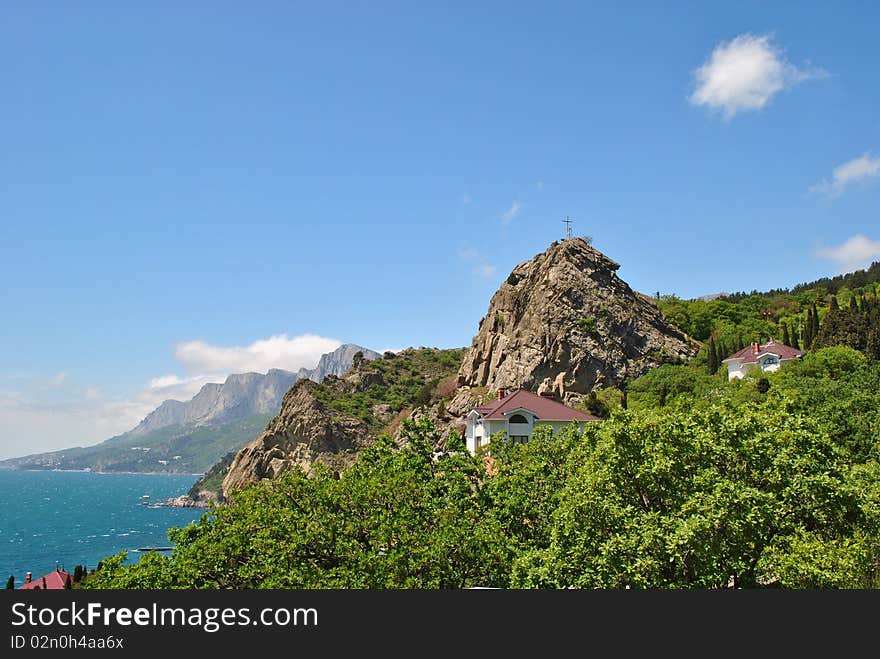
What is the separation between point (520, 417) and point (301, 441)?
51.3 meters

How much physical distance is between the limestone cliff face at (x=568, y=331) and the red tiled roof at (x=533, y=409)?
1505 centimetres

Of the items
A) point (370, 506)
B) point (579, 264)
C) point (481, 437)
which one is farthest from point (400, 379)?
point (370, 506)

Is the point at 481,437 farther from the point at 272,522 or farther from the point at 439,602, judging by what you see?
the point at 439,602

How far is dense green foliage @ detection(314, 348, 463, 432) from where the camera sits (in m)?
101

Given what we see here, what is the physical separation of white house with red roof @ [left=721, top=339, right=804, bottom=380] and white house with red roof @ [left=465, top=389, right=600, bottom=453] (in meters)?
17.6

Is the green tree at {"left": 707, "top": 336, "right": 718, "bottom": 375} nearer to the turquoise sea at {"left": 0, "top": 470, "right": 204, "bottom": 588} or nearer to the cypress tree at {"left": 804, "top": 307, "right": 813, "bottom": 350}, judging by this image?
the cypress tree at {"left": 804, "top": 307, "right": 813, "bottom": 350}

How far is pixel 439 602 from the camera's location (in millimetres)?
9984

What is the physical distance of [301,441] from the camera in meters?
96.6

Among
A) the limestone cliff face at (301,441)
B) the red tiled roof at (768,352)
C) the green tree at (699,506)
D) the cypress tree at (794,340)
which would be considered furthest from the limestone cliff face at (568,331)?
the green tree at (699,506)

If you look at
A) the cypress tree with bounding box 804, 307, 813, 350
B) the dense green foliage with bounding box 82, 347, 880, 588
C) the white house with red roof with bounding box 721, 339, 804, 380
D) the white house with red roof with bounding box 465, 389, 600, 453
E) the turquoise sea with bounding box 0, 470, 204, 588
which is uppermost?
the cypress tree with bounding box 804, 307, 813, 350

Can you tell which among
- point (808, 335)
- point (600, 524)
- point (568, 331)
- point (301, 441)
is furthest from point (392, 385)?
point (600, 524)

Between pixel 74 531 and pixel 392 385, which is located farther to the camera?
pixel 74 531

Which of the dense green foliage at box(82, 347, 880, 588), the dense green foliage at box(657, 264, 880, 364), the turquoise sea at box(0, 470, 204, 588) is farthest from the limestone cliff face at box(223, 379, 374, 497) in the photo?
the dense green foliage at box(82, 347, 880, 588)

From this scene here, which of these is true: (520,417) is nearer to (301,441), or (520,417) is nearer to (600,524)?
(600,524)
